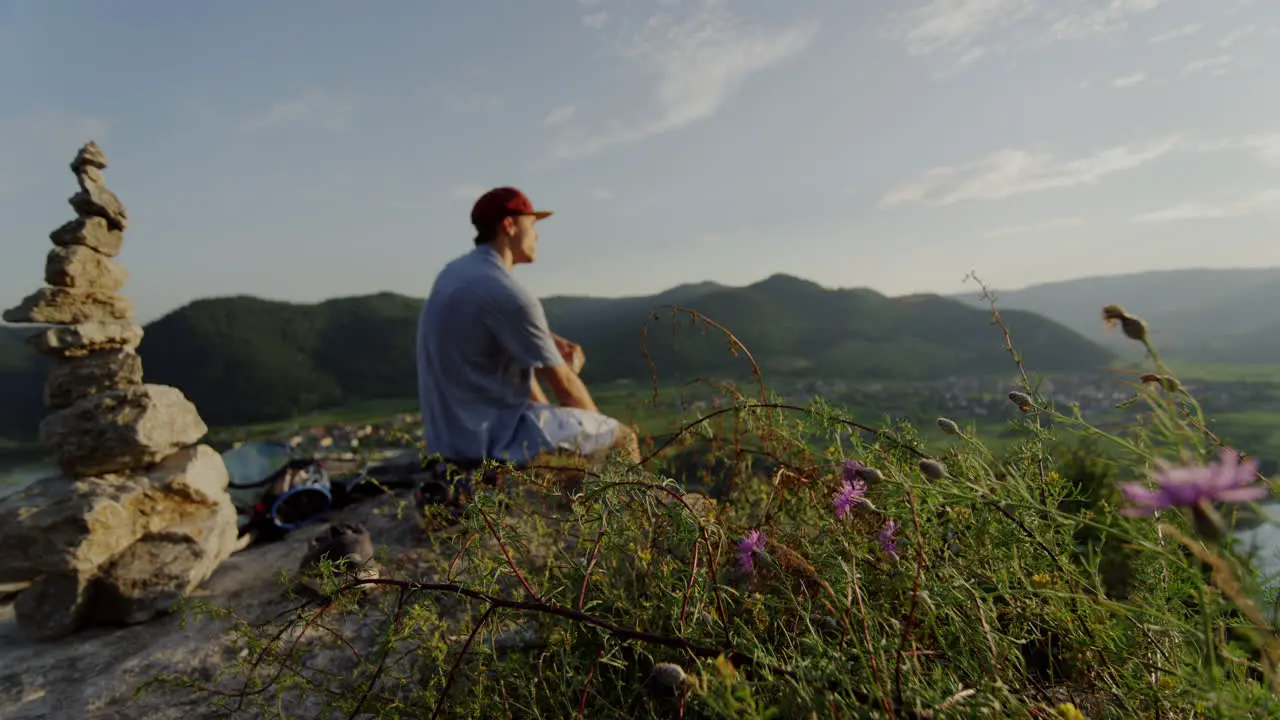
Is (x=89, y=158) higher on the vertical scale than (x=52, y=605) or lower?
higher

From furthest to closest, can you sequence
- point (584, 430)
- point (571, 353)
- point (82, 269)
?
1. point (571, 353)
2. point (584, 430)
3. point (82, 269)

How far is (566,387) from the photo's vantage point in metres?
4.80

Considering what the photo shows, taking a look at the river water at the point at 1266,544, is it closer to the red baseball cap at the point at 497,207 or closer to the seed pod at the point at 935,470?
the seed pod at the point at 935,470

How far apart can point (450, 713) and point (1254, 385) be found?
46246 millimetres

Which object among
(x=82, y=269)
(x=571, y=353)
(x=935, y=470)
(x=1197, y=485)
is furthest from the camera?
(x=571, y=353)

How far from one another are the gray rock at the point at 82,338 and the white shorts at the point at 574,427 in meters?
2.43

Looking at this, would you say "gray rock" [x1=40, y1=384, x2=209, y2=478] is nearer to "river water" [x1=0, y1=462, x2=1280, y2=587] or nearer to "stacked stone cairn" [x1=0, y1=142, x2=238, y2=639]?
"stacked stone cairn" [x1=0, y1=142, x2=238, y2=639]

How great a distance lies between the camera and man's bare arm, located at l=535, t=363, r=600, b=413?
469cm

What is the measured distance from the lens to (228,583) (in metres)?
3.53

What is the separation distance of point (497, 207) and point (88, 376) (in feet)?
8.45

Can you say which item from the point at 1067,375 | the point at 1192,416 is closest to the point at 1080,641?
the point at 1192,416

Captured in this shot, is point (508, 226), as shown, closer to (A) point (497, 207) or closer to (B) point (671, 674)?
(A) point (497, 207)

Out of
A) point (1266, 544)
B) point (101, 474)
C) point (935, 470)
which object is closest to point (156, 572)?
point (101, 474)

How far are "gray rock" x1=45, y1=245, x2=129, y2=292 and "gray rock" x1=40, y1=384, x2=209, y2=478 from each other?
2.17ft
